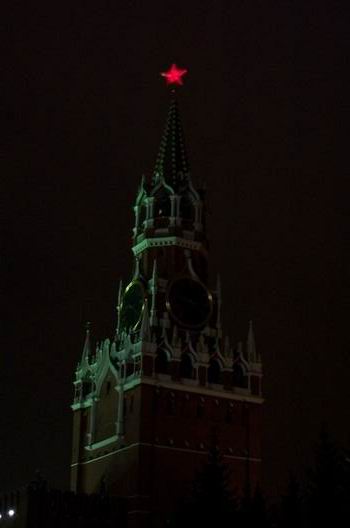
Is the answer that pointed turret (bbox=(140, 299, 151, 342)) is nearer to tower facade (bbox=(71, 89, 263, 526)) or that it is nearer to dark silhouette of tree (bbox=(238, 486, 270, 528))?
tower facade (bbox=(71, 89, 263, 526))

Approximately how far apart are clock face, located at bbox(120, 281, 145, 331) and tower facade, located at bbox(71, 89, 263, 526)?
0.09m

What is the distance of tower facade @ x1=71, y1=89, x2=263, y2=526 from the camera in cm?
7375

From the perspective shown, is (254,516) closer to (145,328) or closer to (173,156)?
(145,328)

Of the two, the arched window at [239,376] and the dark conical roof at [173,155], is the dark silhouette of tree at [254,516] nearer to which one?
the arched window at [239,376]

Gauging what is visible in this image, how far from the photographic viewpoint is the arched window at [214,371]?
77.9 metres

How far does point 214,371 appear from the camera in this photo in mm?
78125

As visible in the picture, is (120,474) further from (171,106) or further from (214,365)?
(171,106)

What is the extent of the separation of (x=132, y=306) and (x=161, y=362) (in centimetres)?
557

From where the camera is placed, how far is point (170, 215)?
82125 mm

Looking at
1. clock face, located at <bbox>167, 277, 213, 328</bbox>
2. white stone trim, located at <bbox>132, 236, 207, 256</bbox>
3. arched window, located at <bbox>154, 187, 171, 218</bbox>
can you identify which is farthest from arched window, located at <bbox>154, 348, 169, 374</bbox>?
arched window, located at <bbox>154, 187, 171, 218</bbox>

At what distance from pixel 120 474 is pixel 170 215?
60.4ft

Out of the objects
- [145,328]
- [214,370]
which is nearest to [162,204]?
[145,328]

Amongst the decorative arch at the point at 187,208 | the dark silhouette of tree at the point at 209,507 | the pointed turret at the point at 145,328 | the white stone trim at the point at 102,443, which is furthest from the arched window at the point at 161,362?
the dark silhouette of tree at the point at 209,507

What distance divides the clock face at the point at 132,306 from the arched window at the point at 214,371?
5.50m
